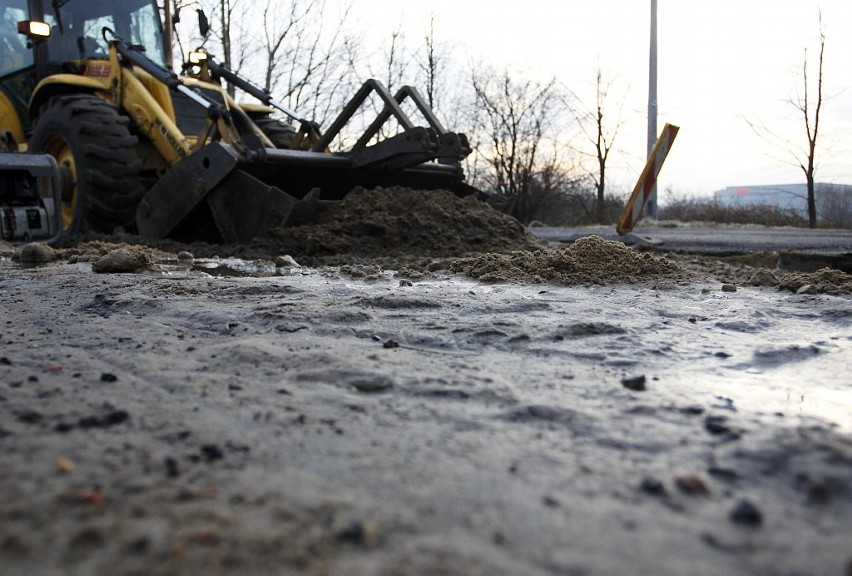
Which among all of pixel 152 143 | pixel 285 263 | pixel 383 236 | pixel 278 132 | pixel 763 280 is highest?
pixel 278 132

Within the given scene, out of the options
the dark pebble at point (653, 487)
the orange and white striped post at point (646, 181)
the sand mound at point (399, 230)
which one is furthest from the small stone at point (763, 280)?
the orange and white striped post at point (646, 181)

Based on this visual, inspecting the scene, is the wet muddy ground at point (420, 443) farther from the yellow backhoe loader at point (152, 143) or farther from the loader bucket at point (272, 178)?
the yellow backhoe loader at point (152, 143)

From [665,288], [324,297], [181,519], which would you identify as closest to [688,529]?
[181,519]

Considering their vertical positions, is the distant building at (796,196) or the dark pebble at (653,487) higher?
the distant building at (796,196)

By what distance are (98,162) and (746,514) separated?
299 inches

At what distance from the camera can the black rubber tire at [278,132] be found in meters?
9.31

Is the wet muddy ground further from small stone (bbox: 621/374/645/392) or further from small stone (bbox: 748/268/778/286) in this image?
small stone (bbox: 748/268/778/286)

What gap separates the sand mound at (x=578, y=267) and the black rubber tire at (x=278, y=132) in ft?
16.4

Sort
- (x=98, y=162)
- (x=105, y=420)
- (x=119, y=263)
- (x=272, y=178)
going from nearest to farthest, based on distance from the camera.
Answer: (x=105, y=420), (x=119, y=263), (x=272, y=178), (x=98, y=162)

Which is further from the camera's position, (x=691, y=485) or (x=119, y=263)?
(x=119, y=263)

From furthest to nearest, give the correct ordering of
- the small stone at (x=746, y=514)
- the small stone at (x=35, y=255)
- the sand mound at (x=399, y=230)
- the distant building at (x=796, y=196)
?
1. the distant building at (x=796, y=196)
2. the sand mound at (x=399, y=230)
3. the small stone at (x=35, y=255)
4. the small stone at (x=746, y=514)

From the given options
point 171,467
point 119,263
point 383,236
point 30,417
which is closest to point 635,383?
point 171,467

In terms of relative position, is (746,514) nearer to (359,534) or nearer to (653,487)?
(653,487)

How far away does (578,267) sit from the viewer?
463 centimetres
